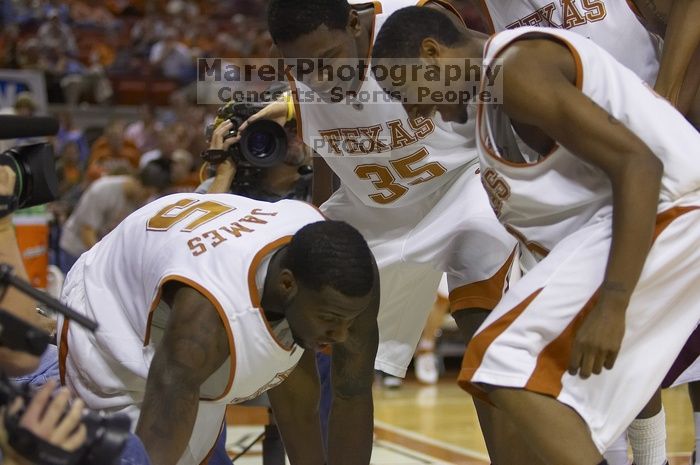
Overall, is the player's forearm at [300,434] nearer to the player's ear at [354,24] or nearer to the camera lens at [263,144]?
the camera lens at [263,144]

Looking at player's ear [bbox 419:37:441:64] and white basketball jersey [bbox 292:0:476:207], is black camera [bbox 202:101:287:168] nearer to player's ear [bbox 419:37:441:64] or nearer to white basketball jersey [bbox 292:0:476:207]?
white basketball jersey [bbox 292:0:476:207]

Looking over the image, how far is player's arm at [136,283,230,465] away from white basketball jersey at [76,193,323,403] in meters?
0.05

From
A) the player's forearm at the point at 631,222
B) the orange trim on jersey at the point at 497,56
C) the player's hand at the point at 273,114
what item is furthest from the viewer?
the player's hand at the point at 273,114

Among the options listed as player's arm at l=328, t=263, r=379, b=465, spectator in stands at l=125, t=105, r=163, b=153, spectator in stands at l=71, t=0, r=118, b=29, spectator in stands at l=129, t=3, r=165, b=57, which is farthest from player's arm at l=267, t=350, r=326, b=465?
spectator in stands at l=71, t=0, r=118, b=29

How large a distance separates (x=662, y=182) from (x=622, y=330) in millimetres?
384

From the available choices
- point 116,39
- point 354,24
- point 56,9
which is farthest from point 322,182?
point 116,39

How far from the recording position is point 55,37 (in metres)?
13.3

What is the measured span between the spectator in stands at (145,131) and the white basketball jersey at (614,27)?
822 centimetres

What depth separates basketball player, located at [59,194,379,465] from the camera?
2637 millimetres

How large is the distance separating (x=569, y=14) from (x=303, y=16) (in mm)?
911

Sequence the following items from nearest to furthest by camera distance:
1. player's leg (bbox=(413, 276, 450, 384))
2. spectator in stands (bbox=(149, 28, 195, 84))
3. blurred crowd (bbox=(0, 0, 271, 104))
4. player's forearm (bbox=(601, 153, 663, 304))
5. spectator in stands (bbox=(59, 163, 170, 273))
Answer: player's forearm (bbox=(601, 153, 663, 304))
spectator in stands (bbox=(59, 163, 170, 273))
player's leg (bbox=(413, 276, 450, 384))
blurred crowd (bbox=(0, 0, 271, 104))
spectator in stands (bbox=(149, 28, 195, 84))

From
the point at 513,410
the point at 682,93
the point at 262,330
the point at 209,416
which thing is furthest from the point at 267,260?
the point at 682,93

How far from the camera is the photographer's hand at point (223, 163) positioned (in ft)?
13.8

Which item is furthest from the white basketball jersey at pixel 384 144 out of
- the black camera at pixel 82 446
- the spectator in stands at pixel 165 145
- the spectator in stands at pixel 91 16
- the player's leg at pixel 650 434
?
the spectator in stands at pixel 91 16
